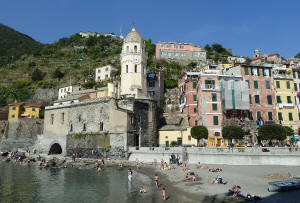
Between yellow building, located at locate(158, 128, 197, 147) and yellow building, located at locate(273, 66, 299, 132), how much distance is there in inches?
558

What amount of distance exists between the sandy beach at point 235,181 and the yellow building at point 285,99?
1694 centimetres

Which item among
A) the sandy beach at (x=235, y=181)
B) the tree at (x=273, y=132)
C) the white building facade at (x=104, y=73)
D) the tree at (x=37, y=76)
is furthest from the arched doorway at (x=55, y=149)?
the tree at (x=37, y=76)

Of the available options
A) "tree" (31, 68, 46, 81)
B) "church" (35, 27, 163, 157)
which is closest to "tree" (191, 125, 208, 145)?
"church" (35, 27, 163, 157)

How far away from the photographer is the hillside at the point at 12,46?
377ft

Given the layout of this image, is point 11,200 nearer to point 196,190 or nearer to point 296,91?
point 196,190

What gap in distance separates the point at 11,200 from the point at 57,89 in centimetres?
5566

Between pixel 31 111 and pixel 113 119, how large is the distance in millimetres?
31535

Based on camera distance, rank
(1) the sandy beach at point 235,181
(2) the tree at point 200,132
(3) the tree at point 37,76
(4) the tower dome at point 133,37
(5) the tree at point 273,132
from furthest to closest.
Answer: (3) the tree at point 37,76, (4) the tower dome at point 133,37, (2) the tree at point 200,132, (5) the tree at point 273,132, (1) the sandy beach at point 235,181

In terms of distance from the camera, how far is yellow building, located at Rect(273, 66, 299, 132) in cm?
3619

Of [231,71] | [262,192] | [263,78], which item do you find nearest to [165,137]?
[231,71]

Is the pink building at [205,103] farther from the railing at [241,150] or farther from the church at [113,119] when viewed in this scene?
the railing at [241,150]

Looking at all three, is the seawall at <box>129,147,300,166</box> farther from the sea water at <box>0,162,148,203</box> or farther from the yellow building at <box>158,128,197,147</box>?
the yellow building at <box>158,128,197,147</box>

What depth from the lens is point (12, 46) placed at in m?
145

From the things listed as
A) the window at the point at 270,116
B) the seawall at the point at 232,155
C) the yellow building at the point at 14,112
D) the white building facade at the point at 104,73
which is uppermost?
the white building facade at the point at 104,73
